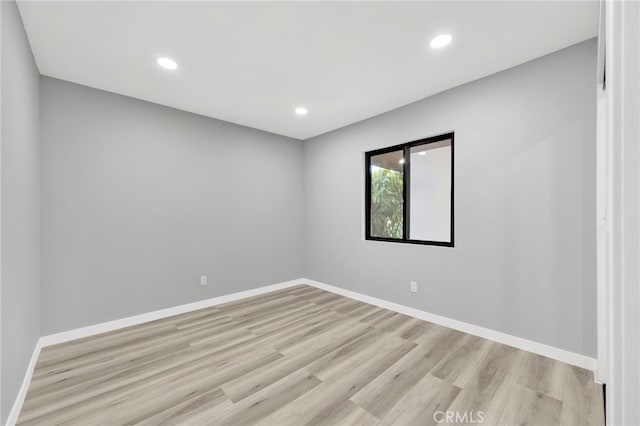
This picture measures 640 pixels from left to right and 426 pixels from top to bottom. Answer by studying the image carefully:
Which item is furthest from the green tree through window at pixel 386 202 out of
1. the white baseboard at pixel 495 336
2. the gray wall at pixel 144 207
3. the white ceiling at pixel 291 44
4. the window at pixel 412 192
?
the gray wall at pixel 144 207

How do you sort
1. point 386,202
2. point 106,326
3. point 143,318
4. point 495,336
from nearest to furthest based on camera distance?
point 495,336 → point 106,326 → point 143,318 → point 386,202

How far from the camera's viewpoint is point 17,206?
1.74 m

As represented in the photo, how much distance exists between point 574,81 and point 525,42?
52 centimetres

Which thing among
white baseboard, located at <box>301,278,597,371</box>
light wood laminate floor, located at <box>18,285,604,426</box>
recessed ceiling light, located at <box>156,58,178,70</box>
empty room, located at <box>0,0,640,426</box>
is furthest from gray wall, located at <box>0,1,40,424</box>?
white baseboard, located at <box>301,278,597,371</box>

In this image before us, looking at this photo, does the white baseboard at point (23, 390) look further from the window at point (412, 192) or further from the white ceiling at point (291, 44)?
the window at point (412, 192)

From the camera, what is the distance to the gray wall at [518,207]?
214 centimetres

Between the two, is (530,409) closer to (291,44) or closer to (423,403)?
(423,403)

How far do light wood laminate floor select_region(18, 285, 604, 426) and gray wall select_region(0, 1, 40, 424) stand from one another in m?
0.38

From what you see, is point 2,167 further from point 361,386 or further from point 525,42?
point 525,42

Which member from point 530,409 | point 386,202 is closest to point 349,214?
point 386,202

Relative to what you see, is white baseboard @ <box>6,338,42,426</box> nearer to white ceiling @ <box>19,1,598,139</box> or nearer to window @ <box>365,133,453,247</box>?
white ceiling @ <box>19,1,598,139</box>

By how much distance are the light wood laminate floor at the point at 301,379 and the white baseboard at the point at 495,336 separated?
7 cm

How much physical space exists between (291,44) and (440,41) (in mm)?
1178

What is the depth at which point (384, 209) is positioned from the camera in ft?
12.3
